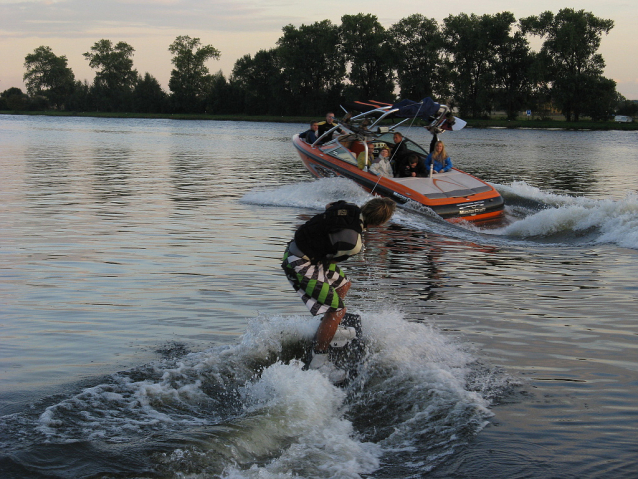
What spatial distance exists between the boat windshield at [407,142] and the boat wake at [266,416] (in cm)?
1098

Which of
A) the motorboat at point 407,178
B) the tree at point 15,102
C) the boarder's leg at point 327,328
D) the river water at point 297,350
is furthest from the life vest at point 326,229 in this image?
the tree at point 15,102

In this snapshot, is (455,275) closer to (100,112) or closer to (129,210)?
(129,210)

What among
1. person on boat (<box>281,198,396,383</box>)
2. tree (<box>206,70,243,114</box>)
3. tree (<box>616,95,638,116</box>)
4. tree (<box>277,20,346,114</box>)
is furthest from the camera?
tree (<box>206,70,243,114</box>)

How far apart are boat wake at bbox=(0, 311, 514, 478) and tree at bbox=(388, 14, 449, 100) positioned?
81.0 meters

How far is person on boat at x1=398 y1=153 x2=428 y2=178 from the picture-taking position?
53.1 feet

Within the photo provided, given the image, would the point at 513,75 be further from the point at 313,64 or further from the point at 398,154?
the point at 398,154

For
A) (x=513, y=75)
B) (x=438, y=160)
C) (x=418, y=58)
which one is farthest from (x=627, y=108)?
(x=438, y=160)

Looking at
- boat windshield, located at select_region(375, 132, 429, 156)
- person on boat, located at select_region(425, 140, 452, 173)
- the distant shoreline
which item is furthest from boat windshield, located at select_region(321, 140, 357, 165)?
the distant shoreline

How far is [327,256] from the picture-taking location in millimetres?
5762

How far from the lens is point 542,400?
546cm

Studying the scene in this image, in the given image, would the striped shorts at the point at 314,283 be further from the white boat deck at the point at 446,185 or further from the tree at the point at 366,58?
the tree at the point at 366,58

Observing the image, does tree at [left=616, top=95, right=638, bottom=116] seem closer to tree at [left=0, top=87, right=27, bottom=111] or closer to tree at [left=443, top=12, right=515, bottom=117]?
tree at [left=443, top=12, right=515, bottom=117]

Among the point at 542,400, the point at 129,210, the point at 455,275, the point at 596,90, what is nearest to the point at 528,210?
the point at 455,275

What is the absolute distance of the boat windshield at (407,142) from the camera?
17.1 meters
